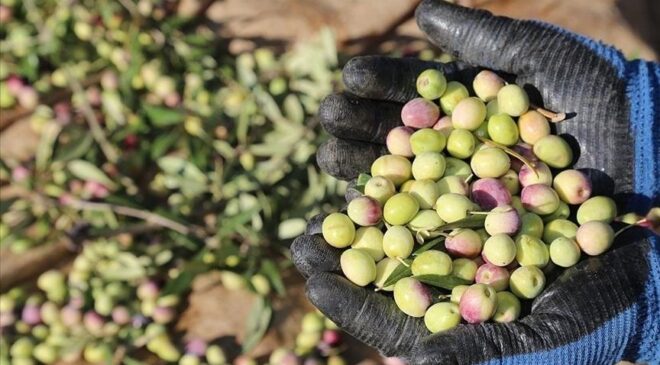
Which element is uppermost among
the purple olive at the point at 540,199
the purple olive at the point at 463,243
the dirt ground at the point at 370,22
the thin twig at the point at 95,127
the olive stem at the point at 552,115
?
the olive stem at the point at 552,115

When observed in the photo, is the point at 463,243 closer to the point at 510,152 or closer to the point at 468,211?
the point at 468,211

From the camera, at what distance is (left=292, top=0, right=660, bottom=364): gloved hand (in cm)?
182

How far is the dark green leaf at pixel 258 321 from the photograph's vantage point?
9.38 feet

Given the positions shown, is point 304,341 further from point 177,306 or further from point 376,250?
point 376,250

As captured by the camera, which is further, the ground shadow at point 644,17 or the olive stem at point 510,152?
the ground shadow at point 644,17

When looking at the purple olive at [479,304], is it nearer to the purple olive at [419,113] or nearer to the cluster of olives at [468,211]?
the cluster of olives at [468,211]

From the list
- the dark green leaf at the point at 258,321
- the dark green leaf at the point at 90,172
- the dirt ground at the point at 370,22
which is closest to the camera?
the dark green leaf at the point at 258,321

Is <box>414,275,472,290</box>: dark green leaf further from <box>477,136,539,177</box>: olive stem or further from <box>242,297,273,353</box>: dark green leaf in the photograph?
<box>242,297,273,353</box>: dark green leaf

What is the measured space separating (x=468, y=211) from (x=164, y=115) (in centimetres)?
160

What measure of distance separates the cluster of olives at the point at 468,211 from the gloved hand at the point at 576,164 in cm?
Answer: 5

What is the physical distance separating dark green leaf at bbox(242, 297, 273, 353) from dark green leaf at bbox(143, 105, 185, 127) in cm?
80

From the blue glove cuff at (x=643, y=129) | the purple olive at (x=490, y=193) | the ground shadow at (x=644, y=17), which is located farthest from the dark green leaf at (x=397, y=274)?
the ground shadow at (x=644, y=17)

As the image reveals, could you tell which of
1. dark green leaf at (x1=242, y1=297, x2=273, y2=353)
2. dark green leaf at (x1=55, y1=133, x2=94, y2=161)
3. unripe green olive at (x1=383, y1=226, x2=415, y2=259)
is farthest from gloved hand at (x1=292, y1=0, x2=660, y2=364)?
dark green leaf at (x1=55, y1=133, x2=94, y2=161)

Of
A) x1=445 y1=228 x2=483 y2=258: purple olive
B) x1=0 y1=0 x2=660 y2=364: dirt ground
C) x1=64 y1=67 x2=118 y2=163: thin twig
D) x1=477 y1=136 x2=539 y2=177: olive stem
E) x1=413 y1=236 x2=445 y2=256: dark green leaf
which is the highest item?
x1=477 y1=136 x2=539 y2=177: olive stem
